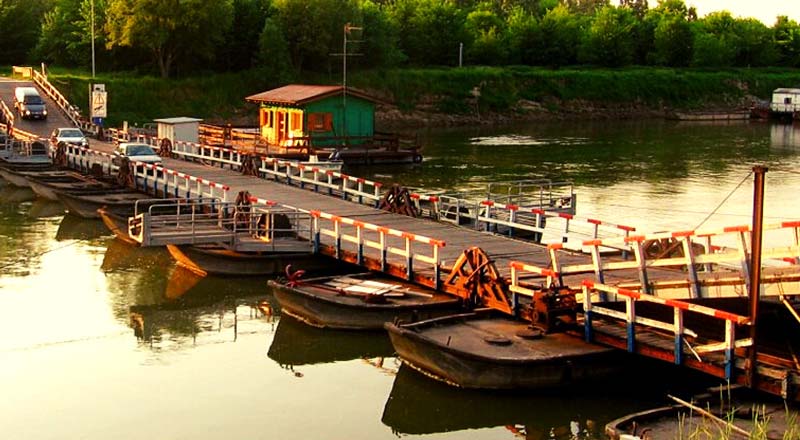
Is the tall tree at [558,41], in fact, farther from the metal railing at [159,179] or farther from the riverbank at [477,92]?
the metal railing at [159,179]

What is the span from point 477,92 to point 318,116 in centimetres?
5575

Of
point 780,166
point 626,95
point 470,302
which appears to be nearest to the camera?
point 470,302

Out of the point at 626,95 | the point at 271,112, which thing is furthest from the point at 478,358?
the point at 626,95

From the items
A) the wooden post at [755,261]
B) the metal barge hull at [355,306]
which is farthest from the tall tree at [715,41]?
the wooden post at [755,261]

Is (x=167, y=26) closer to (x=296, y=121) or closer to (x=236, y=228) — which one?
(x=296, y=121)

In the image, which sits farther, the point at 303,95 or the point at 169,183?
the point at 303,95

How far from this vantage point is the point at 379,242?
96.9ft

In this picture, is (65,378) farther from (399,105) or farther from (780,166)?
(399,105)

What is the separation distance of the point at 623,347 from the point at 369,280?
8.13 m

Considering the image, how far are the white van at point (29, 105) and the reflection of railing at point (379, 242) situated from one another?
40309 mm

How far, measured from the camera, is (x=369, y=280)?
27141mm

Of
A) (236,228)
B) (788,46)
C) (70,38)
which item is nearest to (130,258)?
(236,228)

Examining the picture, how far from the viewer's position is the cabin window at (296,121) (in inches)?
2549

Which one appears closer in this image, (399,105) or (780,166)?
(780,166)
